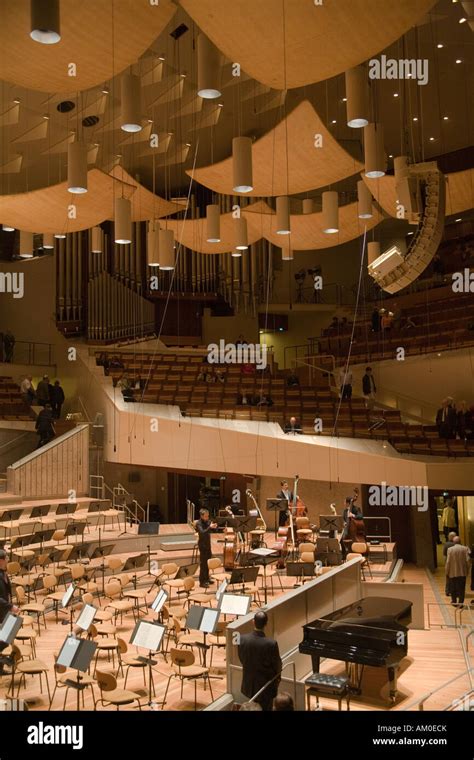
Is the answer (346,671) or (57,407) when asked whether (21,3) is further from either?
(57,407)

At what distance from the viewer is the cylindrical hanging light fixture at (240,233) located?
35.8 feet

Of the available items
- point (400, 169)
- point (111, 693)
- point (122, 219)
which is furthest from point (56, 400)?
point (111, 693)

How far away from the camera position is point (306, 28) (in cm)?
593

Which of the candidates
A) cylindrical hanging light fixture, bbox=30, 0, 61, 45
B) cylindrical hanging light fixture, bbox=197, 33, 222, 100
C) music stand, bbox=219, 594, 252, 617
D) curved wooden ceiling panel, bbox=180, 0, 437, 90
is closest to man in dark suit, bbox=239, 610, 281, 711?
music stand, bbox=219, 594, 252, 617

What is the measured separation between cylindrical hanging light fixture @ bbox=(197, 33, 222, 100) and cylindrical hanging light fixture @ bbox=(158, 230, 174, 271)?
3759 mm

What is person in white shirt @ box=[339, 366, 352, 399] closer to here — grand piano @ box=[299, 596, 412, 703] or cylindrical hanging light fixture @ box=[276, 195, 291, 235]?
cylindrical hanging light fixture @ box=[276, 195, 291, 235]

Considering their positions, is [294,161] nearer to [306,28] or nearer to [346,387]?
[306,28]

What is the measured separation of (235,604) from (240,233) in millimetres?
5927

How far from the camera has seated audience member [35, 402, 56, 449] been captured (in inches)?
555

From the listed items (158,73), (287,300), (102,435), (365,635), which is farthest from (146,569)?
(287,300)

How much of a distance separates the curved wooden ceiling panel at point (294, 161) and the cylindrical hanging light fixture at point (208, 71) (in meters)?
1.75

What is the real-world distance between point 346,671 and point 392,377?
1049cm

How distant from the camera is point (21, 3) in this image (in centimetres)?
614

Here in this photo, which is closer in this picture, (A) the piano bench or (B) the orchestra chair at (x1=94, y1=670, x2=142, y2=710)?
(B) the orchestra chair at (x1=94, y1=670, x2=142, y2=710)
